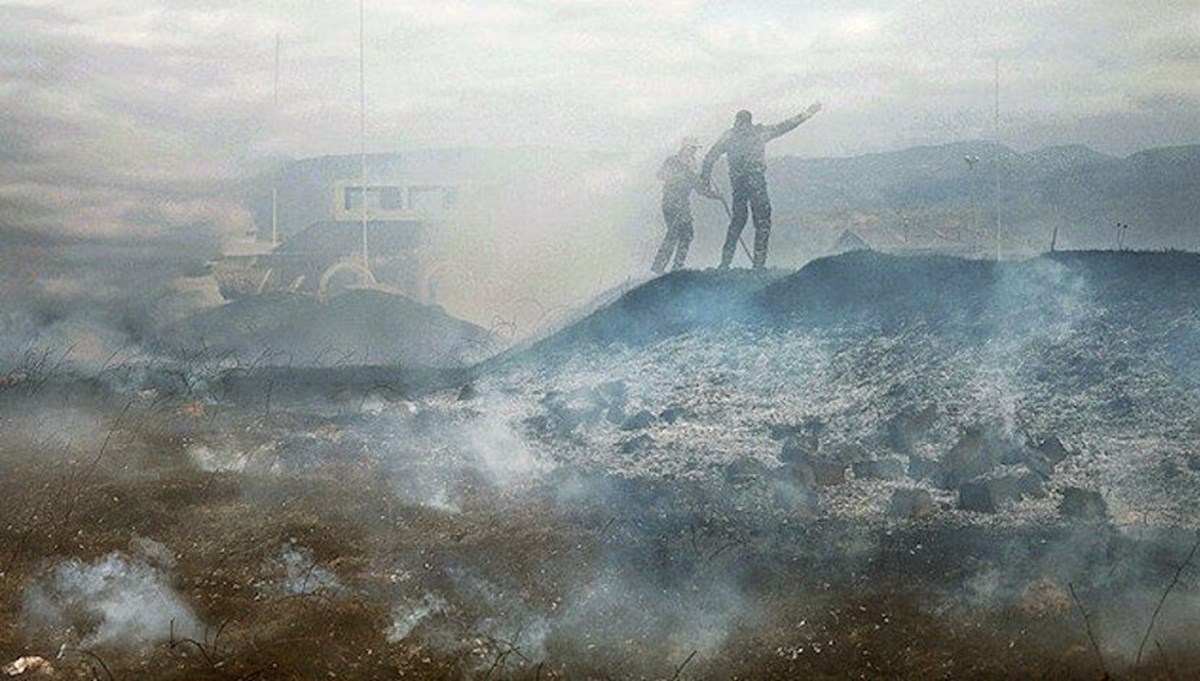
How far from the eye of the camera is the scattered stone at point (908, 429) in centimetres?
990

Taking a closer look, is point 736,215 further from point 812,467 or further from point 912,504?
point 912,504

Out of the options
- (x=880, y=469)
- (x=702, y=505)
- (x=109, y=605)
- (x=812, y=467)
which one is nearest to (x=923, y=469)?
(x=880, y=469)

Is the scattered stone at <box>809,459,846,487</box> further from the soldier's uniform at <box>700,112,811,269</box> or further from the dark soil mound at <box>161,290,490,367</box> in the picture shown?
the dark soil mound at <box>161,290,490,367</box>

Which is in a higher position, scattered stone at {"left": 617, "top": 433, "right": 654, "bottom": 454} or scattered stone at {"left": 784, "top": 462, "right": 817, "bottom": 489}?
scattered stone at {"left": 784, "top": 462, "right": 817, "bottom": 489}

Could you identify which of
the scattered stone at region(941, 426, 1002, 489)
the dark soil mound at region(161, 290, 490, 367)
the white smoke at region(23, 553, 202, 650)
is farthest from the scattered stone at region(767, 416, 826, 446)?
the dark soil mound at region(161, 290, 490, 367)

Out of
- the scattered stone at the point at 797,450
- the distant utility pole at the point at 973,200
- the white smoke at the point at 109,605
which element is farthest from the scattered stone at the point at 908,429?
the distant utility pole at the point at 973,200

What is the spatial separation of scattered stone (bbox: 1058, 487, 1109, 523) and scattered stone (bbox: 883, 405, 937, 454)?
1694mm

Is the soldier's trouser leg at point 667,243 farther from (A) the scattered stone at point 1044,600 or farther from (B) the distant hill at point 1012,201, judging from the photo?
(B) the distant hill at point 1012,201

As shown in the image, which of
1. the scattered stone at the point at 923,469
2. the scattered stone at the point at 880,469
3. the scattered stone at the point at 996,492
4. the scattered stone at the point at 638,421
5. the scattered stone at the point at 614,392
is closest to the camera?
the scattered stone at the point at 996,492

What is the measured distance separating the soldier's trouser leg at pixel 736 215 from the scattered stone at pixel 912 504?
22.6ft

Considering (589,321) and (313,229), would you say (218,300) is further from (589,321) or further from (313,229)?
(589,321)

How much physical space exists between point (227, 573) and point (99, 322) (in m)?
18.4

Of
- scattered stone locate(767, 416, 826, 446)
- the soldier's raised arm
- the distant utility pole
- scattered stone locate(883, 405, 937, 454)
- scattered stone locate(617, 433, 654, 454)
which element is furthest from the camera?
the distant utility pole

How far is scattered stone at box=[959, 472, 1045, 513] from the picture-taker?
846 centimetres
